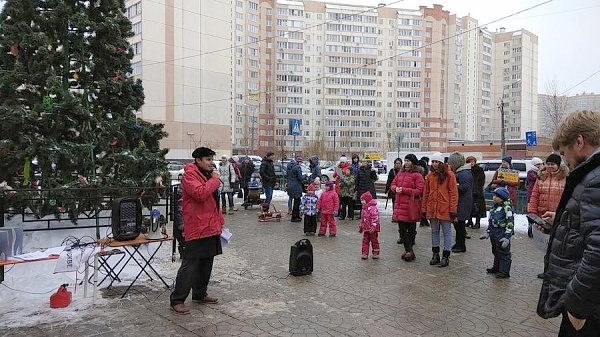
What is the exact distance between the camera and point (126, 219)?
5727 millimetres

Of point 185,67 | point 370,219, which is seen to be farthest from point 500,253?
point 185,67

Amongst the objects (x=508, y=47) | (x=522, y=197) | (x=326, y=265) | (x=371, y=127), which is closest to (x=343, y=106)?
(x=371, y=127)

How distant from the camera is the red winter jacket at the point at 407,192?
7.75m

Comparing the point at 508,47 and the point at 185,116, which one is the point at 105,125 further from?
Answer: the point at 508,47

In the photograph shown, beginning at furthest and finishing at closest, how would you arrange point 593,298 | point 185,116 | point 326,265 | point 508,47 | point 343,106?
point 508,47
point 343,106
point 185,116
point 326,265
point 593,298

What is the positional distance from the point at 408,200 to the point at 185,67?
49.6 metres

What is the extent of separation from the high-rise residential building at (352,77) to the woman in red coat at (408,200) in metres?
74.5

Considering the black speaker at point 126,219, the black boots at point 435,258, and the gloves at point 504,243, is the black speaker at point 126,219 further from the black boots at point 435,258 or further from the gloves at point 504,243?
the gloves at point 504,243

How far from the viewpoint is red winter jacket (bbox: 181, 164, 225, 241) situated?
510 centimetres

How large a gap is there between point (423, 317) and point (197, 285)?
2676 mm

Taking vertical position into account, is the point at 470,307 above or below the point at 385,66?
below

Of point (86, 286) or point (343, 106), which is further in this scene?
point (343, 106)

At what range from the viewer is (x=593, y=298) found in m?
2.14

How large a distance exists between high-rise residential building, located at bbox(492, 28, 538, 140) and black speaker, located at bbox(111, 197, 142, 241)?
95638 mm
